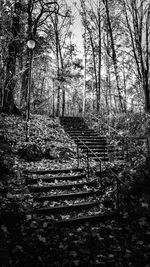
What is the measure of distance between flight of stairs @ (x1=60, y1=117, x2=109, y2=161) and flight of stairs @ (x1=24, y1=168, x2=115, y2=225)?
2.37 metres

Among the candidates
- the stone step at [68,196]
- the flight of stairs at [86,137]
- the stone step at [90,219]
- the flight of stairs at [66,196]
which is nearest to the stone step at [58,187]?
the flight of stairs at [66,196]

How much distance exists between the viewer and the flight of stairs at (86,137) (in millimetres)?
9764

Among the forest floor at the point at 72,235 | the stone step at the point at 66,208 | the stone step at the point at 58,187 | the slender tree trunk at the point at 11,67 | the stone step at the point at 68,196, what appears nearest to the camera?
the forest floor at the point at 72,235

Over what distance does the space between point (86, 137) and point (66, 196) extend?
260 inches

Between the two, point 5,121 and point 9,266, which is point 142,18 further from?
point 9,266

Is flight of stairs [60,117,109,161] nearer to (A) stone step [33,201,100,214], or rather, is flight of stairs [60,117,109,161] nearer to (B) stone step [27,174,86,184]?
(B) stone step [27,174,86,184]

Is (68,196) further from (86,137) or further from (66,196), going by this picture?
(86,137)

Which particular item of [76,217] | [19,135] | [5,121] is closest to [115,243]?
[76,217]

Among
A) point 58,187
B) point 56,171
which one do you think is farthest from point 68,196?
point 56,171

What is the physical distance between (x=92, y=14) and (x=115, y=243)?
20753mm

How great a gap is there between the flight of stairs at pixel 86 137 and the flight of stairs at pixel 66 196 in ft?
7.76

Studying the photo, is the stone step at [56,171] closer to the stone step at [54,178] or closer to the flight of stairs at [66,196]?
the flight of stairs at [66,196]

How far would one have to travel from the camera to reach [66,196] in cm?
580

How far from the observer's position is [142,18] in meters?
15.1
